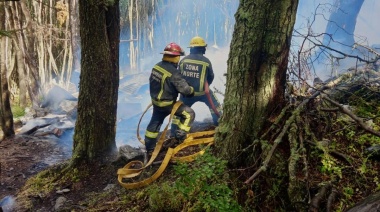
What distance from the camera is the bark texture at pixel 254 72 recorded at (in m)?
2.28

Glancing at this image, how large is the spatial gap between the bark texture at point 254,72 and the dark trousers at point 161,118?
2003 millimetres

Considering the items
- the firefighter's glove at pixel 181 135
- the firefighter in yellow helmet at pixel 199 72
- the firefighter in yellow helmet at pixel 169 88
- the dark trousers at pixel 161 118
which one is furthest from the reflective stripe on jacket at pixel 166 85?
the firefighter in yellow helmet at pixel 199 72

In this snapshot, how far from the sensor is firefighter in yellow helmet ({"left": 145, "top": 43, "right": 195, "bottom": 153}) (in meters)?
4.34

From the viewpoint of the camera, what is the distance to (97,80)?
4266 mm

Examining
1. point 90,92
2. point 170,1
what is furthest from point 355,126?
point 170,1

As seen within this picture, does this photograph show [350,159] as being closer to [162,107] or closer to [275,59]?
[275,59]

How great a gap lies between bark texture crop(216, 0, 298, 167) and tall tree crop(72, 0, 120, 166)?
231 centimetres

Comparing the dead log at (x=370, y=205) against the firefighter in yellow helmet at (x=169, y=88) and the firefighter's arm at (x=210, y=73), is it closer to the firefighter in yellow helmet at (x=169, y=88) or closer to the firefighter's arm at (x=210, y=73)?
the firefighter in yellow helmet at (x=169, y=88)

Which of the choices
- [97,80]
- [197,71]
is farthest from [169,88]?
[197,71]

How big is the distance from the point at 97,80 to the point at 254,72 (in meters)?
2.59

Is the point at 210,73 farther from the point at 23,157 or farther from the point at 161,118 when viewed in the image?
the point at 23,157

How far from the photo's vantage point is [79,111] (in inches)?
172

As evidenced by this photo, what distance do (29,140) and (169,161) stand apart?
190 inches

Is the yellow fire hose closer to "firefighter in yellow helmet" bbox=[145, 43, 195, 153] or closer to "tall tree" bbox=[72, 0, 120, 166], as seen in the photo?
"firefighter in yellow helmet" bbox=[145, 43, 195, 153]
